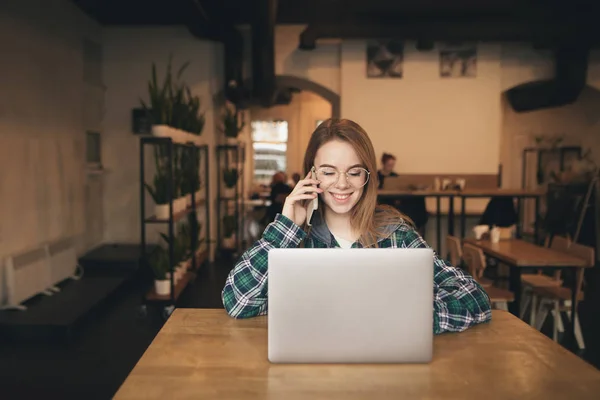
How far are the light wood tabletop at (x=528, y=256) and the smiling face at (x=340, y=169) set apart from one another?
8.66ft

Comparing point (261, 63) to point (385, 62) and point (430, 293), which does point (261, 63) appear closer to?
point (385, 62)

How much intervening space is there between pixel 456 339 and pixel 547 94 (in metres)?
7.79

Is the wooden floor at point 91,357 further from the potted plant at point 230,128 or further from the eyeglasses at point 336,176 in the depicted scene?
the potted plant at point 230,128

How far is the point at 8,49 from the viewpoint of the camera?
200 inches

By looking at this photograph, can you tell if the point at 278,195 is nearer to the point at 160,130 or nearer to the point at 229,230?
the point at 229,230

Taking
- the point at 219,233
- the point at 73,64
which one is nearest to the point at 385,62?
the point at 219,233

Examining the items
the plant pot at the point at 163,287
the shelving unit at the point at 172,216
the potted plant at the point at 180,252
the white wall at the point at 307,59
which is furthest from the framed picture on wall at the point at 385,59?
the plant pot at the point at 163,287

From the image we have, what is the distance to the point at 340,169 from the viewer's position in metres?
1.76

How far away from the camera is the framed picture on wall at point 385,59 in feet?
26.3

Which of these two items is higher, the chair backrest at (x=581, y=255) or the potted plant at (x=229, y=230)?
the chair backrest at (x=581, y=255)

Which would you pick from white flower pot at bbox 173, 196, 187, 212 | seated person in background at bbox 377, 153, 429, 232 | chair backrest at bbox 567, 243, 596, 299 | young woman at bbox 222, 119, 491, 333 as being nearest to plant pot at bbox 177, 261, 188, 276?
white flower pot at bbox 173, 196, 187, 212

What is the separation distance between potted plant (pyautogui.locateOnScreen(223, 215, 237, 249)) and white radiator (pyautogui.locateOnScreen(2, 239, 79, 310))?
7.71ft

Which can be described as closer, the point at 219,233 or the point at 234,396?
the point at 234,396

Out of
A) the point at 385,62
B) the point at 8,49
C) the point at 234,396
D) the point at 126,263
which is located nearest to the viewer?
the point at 234,396
